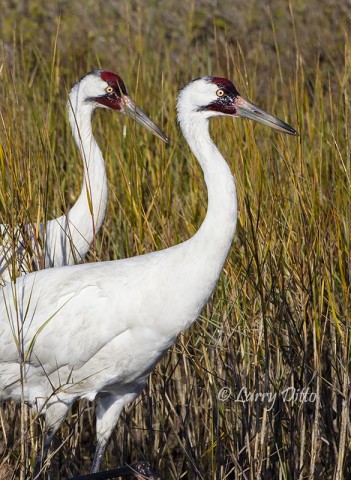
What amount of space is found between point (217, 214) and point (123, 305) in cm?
48

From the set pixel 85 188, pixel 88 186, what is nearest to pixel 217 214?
pixel 88 186

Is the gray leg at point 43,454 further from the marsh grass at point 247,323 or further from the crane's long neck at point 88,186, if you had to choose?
the crane's long neck at point 88,186

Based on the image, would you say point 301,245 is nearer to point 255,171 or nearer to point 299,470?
point 255,171

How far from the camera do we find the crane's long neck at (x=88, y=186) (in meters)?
4.59

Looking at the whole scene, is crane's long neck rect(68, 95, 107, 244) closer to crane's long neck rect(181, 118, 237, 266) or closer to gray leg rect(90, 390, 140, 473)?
gray leg rect(90, 390, 140, 473)

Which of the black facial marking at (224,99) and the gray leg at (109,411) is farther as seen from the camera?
the gray leg at (109,411)

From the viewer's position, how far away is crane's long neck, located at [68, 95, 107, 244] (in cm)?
459

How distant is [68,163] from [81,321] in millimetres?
1937

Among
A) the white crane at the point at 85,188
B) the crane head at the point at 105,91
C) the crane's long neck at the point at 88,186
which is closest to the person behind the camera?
the white crane at the point at 85,188

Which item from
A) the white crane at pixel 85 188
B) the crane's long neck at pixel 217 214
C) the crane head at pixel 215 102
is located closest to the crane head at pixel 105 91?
the white crane at pixel 85 188

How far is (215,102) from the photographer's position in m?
3.62
